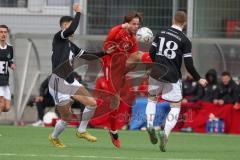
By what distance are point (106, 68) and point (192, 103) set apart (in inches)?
213

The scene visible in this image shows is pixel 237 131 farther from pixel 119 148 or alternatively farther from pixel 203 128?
pixel 119 148

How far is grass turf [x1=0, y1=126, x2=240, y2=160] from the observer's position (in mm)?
12266

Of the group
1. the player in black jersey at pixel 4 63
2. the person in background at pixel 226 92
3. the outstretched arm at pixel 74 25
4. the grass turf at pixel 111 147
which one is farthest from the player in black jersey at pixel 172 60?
the person in background at pixel 226 92

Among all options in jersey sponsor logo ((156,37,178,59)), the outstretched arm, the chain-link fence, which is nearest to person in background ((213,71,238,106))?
the chain-link fence

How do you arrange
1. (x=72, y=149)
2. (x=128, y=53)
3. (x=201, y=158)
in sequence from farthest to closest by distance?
1. (x=128, y=53)
2. (x=72, y=149)
3. (x=201, y=158)

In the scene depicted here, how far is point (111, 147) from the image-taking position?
570 inches

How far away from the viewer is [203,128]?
20.5 meters

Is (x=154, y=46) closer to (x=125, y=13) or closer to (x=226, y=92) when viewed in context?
(x=226, y=92)

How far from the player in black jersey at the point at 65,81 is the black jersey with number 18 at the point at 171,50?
3.18 feet

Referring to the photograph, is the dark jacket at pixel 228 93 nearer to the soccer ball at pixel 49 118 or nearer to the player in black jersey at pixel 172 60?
the soccer ball at pixel 49 118

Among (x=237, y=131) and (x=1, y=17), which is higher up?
(x=1, y=17)

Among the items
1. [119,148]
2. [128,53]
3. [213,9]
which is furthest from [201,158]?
[213,9]

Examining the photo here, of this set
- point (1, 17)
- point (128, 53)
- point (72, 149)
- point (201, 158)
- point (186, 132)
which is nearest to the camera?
point (201, 158)

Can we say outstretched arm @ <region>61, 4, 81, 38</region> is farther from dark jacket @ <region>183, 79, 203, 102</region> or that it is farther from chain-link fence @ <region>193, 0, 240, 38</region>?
chain-link fence @ <region>193, 0, 240, 38</region>
